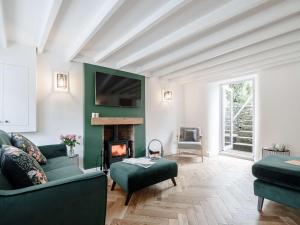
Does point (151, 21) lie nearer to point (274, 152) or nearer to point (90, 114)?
point (90, 114)

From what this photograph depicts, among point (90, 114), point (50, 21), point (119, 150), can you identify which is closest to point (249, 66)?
point (119, 150)

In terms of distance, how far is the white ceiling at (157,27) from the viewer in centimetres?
196

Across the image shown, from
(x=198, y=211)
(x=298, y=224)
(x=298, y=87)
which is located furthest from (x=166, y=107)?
(x=298, y=224)

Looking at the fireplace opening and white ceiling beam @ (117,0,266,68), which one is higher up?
white ceiling beam @ (117,0,266,68)

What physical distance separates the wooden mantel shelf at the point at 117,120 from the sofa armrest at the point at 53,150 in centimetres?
91

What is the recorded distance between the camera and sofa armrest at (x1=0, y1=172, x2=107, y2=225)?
3.53 ft

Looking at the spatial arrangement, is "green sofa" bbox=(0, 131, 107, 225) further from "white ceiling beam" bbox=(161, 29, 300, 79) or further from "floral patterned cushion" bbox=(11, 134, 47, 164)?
"white ceiling beam" bbox=(161, 29, 300, 79)

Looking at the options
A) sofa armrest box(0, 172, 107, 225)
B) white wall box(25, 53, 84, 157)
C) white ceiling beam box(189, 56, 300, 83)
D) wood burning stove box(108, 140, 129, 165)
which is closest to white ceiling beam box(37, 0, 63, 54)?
white wall box(25, 53, 84, 157)

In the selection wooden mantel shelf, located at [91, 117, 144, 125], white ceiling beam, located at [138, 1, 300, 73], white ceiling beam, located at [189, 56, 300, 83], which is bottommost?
wooden mantel shelf, located at [91, 117, 144, 125]

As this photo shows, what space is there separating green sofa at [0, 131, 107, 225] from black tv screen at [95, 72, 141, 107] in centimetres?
267

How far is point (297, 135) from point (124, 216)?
3.81 meters

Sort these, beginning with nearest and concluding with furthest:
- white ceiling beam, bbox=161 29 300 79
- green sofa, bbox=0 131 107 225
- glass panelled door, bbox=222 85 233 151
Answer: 1. green sofa, bbox=0 131 107 225
2. white ceiling beam, bbox=161 29 300 79
3. glass panelled door, bbox=222 85 233 151

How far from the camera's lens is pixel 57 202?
1.20 meters

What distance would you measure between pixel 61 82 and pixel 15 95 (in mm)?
781
